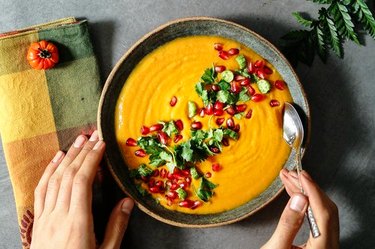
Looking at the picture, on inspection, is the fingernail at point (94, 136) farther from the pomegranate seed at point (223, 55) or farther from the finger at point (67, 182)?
the pomegranate seed at point (223, 55)

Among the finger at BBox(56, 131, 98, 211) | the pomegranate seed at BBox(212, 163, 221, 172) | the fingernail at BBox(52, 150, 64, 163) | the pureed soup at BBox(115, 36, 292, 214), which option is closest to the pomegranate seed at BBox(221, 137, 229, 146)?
the pureed soup at BBox(115, 36, 292, 214)

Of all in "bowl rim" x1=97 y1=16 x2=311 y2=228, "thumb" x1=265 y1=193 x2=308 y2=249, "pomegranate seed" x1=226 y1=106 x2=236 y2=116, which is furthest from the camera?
"pomegranate seed" x1=226 y1=106 x2=236 y2=116

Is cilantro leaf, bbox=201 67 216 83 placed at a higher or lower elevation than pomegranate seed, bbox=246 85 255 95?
higher

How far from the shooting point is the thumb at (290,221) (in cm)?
206

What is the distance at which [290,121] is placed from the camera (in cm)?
229

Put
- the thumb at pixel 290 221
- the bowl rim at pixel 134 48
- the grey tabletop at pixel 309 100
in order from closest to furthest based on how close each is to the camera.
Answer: the thumb at pixel 290 221 < the bowl rim at pixel 134 48 < the grey tabletop at pixel 309 100

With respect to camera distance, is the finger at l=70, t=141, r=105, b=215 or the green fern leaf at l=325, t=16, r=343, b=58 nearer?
the finger at l=70, t=141, r=105, b=215

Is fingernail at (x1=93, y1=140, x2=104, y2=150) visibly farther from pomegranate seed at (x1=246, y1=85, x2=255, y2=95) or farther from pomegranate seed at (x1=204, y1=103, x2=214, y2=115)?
pomegranate seed at (x1=246, y1=85, x2=255, y2=95)

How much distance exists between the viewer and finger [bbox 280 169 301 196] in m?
2.27

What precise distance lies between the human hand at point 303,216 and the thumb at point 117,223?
0.72m

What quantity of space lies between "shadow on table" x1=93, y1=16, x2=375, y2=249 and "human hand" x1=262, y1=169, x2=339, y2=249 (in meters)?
0.40

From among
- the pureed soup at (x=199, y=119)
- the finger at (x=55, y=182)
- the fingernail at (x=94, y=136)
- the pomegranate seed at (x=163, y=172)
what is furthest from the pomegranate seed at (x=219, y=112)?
the finger at (x=55, y=182)

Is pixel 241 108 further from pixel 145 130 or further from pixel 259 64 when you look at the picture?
pixel 145 130

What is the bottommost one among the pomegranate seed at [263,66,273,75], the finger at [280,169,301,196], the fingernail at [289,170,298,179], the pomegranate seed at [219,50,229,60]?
the finger at [280,169,301,196]
